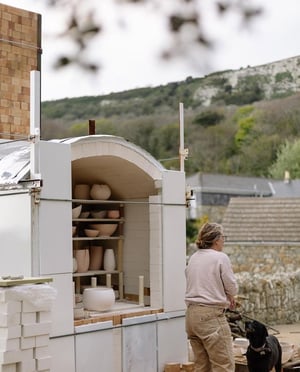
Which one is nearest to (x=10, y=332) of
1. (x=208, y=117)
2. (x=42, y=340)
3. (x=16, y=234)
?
(x=42, y=340)

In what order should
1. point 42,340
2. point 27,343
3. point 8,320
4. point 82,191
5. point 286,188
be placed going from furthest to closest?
point 286,188 < point 82,191 < point 42,340 < point 27,343 < point 8,320

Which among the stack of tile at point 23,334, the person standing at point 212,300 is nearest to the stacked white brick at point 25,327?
the stack of tile at point 23,334

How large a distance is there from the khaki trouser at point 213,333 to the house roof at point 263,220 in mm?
12841

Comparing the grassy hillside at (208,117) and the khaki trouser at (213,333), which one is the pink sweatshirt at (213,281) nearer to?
the khaki trouser at (213,333)

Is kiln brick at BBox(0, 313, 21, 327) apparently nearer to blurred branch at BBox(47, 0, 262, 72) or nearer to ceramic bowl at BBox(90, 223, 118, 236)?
blurred branch at BBox(47, 0, 262, 72)

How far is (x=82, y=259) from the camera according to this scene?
24.7ft

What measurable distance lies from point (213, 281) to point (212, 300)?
0.15m

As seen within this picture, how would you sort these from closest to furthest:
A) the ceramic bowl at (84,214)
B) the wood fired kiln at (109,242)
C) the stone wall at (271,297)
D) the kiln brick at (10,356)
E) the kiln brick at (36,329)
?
the kiln brick at (10,356) < the kiln brick at (36,329) < the wood fired kiln at (109,242) < the ceramic bowl at (84,214) < the stone wall at (271,297)

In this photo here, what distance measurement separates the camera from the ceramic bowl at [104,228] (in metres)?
7.72

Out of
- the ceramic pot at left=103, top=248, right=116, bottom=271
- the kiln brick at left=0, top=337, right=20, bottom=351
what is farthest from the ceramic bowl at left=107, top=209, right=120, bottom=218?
the kiln brick at left=0, top=337, right=20, bottom=351

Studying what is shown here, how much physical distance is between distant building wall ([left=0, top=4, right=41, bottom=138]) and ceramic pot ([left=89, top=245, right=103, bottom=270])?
1655 mm

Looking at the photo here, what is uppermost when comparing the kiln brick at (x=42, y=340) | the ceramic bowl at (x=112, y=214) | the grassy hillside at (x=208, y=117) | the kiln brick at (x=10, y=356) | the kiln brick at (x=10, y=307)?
the grassy hillside at (x=208, y=117)

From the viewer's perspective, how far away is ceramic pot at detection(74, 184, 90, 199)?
301 inches

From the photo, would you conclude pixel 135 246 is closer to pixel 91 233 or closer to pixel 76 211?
pixel 91 233
